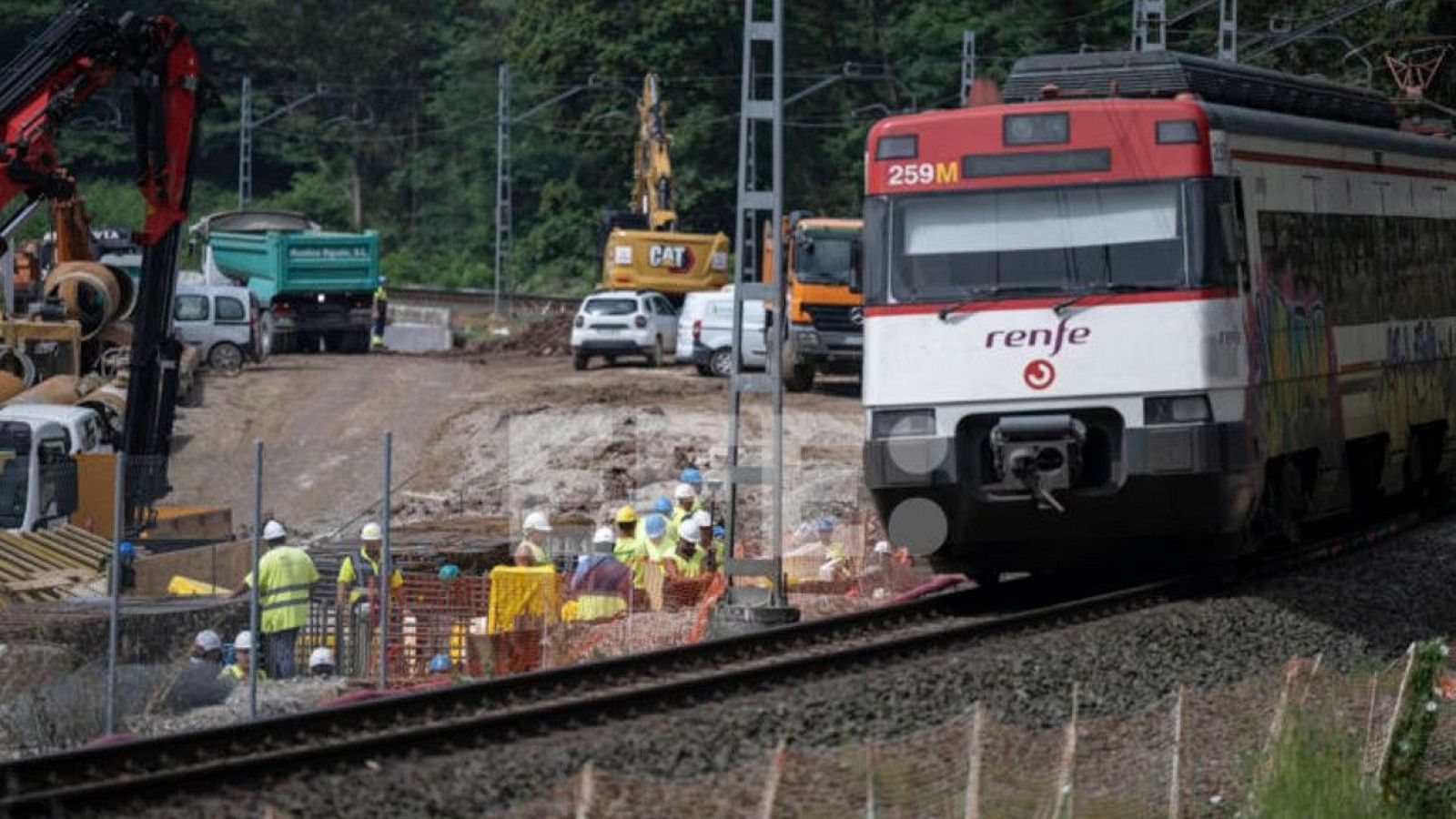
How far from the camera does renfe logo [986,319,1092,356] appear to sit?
17.3 metres

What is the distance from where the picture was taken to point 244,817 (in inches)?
412

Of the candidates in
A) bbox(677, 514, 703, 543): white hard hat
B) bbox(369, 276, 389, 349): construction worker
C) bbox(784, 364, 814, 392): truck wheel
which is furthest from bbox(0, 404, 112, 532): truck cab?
bbox(369, 276, 389, 349): construction worker

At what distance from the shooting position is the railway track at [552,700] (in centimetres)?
1142

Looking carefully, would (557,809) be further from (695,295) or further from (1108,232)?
(695,295)

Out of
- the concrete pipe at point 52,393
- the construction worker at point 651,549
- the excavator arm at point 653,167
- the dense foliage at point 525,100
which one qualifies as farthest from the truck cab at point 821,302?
the construction worker at point 651,549

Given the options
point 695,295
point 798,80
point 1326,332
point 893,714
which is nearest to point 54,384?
point 695,295

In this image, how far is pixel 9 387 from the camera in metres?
38.1

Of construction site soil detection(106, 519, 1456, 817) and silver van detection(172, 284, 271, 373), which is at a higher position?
silver van detection(172, 284, 271, 373)

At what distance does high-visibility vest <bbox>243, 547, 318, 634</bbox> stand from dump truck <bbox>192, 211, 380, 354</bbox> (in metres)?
36.9

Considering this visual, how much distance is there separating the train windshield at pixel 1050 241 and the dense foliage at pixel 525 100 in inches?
1801

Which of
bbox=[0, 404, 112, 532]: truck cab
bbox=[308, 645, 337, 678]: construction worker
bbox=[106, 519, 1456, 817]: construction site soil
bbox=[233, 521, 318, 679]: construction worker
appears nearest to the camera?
bbox=[106, 519, 1456, 817]: construction site soil

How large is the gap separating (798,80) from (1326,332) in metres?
67.7

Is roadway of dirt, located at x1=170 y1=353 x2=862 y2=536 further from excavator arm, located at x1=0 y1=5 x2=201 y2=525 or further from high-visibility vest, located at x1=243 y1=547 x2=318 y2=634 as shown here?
high-visibility vest, located at x1=243 y1=547 x2=318 y2=634

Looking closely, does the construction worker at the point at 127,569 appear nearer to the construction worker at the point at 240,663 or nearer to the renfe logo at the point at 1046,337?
the construction worker at the point at 240,663
